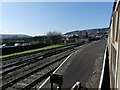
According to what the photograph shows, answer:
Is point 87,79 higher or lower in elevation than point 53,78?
lower

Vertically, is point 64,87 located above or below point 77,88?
below

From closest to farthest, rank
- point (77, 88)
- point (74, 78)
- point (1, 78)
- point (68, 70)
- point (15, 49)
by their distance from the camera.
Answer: point (77, 88) → point (74, 78) → point (1, 78) → point (68, 70) → point (15, 49)

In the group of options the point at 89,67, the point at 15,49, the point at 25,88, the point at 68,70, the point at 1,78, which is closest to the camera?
the point at 25,88

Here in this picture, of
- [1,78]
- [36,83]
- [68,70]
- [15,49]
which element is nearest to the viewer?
[36,83]

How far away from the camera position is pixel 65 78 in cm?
1541

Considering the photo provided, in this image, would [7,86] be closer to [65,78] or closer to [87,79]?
[65,78]

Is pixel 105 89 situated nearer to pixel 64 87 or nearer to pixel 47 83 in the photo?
pixel 64 87

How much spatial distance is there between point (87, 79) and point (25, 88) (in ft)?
14.4

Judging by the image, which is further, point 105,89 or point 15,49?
point 15,49

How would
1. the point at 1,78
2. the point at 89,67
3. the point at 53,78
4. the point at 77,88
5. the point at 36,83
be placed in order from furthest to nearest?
the point at 89,67 < the point at 1,78 < the point at 36,83 < the point at 77,88 < the point at 53,78

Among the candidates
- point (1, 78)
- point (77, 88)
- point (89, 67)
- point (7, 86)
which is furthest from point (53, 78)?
point (89, 67)

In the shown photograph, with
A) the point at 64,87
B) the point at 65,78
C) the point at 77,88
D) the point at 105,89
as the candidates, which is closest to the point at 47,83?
the point at 64,87

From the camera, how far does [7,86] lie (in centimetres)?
1335

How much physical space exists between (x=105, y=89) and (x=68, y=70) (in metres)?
5.38
